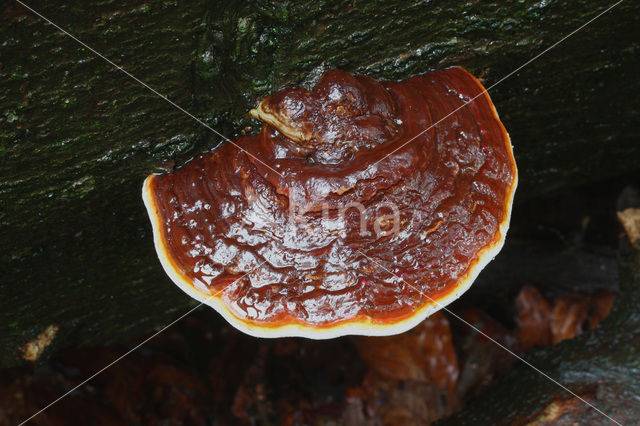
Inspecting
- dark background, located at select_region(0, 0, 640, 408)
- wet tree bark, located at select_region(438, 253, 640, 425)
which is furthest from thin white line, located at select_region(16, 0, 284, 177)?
wet tree bark, located at select_region(438, 253, 640, 425)

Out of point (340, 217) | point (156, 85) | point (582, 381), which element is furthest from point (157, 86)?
point (582, 381)

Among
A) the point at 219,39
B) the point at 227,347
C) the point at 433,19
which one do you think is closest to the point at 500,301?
the point at 227,347

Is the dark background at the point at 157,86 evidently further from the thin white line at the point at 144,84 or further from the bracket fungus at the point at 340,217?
the bracket fungus at the point at 340,217

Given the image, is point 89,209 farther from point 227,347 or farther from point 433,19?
point 227,347

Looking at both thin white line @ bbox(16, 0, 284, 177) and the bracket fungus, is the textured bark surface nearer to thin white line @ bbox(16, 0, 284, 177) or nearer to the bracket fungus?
thin white line @ bbox(16, 0, 284, 177)

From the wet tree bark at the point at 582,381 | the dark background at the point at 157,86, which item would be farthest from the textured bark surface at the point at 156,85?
the wet tree bark at the point at 582,381
